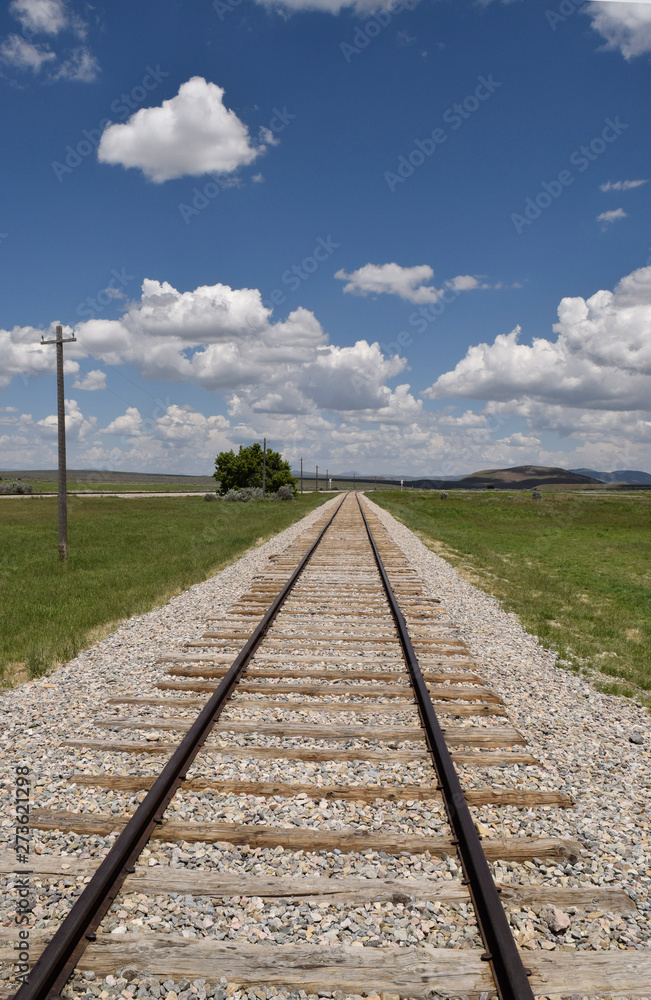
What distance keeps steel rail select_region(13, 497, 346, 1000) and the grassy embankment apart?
12.5ft

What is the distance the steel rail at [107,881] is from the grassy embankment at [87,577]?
12.5ft

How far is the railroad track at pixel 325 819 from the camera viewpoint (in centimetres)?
294

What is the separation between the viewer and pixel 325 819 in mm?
4230

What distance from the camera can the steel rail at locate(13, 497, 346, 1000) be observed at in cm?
277

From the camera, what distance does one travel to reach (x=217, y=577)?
49.2ft

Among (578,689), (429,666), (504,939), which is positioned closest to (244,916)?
(504,939)

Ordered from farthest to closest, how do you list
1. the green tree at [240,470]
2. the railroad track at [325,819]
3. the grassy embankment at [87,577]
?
the green tree at [240,470], the grassy embankment at [87,577], the railroad track at [325,819]

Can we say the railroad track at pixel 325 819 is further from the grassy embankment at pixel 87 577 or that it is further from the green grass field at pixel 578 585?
the grassy embankment at pixel 87 577

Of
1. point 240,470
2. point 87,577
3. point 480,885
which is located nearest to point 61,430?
point 87,577

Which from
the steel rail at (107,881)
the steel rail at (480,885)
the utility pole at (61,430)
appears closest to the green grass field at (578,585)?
the steel rail at (480,885)

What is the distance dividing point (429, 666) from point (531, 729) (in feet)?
6.29

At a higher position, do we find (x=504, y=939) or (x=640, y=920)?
(x=504, y=939)

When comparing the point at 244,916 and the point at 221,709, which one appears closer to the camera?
the point at 244,916

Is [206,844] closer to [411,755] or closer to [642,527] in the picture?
[411,755]
